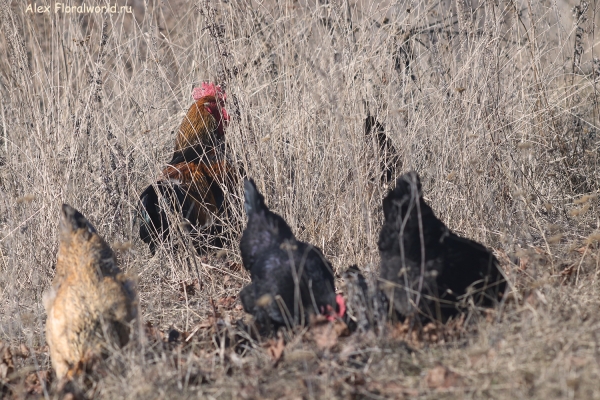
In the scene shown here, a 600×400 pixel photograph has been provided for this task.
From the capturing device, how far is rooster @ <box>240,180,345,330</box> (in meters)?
3.29

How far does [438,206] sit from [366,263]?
718 millimetres

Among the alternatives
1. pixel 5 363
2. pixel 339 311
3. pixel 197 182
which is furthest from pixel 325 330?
pixel 197 182

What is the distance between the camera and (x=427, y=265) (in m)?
3.23

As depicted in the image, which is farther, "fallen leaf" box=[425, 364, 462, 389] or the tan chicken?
the tan chicken

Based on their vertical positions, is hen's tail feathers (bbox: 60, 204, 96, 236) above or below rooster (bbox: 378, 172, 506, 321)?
above

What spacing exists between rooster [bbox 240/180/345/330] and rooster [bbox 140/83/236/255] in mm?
1060

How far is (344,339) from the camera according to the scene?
310 cm

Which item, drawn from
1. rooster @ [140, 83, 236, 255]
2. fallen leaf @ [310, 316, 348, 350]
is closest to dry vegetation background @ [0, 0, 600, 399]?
rooster @ [140, 83, 236, 255]

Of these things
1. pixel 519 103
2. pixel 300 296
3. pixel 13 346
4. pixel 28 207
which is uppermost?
pixel 519 103

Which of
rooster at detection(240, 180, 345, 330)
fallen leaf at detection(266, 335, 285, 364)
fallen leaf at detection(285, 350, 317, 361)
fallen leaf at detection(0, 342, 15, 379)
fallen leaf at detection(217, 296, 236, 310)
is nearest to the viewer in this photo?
fallen leaf at detection(285, 350, 317, 361)

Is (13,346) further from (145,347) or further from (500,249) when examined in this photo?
(500,249)

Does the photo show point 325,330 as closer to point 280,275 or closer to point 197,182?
point 280,275

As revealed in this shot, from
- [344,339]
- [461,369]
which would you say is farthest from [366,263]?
[461,369]

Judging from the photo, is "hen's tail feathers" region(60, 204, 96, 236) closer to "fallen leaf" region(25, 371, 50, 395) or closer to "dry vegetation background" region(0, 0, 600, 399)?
"dry vegetation background" region(0, 0, 600, 399)
